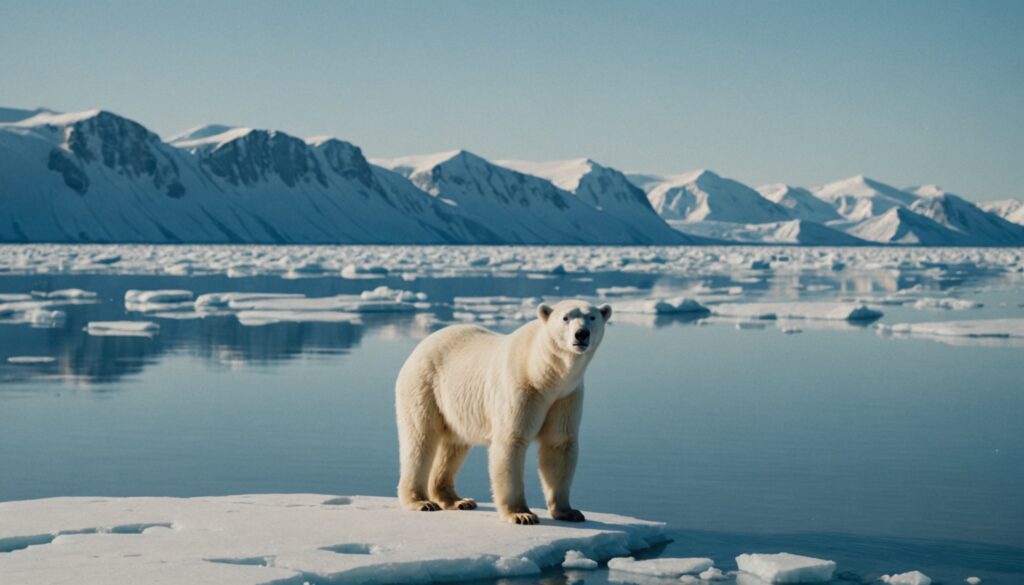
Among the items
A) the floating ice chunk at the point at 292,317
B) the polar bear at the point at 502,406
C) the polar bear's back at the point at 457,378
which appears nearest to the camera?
the polar bear at the point at 502,406

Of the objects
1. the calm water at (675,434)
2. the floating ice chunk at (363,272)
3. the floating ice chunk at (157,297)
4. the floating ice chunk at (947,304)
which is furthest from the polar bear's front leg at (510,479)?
the floating ice chunk at (363,272)

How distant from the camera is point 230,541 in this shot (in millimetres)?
8211

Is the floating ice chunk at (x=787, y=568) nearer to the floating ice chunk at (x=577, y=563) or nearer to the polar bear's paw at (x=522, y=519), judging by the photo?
the floating ice chunk at (x=577, y=563)

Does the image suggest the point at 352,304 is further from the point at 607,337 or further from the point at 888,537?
the point at 888,537

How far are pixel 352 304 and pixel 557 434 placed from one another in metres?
28.4

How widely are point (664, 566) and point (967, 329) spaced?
22086 mm

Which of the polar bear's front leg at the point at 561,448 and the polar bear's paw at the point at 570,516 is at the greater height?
the polar bear's front leg at the point at 561,448

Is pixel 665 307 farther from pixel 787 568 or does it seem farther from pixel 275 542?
pixel 275 542

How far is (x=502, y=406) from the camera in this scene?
9.10 meters

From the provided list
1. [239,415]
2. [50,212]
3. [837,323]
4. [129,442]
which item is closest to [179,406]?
[239,415]

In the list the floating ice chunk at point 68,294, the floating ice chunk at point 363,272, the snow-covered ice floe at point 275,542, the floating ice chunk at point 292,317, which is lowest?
the snow-covered ice floe at point 275,542

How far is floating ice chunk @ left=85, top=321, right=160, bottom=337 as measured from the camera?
27.8 m

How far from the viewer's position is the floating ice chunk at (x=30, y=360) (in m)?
21.9

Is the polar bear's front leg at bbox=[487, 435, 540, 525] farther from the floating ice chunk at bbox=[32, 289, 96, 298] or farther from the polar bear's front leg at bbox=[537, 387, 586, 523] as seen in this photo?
the floating ice chunk at bbox=[32, 289, 96, 298]
